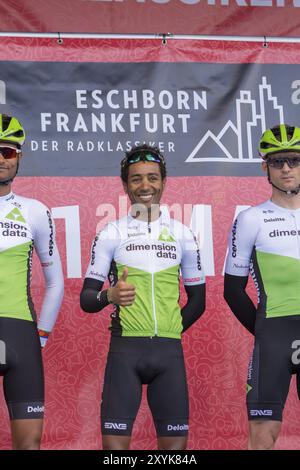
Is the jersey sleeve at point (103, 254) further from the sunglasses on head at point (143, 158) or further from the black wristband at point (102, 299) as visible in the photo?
the sunglasses on head at point (143, 158)

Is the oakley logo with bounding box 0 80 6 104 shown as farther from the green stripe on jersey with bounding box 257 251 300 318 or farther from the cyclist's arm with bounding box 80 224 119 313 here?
the green stripe on jersey with bounding box 257 251 300 318

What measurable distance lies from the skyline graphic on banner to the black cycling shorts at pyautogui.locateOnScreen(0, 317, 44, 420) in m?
1.74

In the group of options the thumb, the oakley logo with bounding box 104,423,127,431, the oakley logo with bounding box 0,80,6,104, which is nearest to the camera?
the thumb

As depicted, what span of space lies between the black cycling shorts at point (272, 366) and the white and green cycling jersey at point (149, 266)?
457mm

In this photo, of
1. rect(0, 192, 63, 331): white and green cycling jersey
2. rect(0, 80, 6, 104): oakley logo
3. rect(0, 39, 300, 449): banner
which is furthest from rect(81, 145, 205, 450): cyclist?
rect(0, 80, 6, 104): oakley logo

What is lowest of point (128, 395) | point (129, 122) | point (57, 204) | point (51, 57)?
point (128, 395)

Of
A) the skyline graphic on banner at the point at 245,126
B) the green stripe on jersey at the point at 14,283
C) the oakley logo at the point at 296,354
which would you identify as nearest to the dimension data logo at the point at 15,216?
the green stripe on jersey at the point at 14,283

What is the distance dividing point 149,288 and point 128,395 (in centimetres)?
58

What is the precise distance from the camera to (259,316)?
199 inches

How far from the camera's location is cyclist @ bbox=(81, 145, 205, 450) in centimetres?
475

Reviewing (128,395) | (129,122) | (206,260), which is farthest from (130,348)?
(129,122)

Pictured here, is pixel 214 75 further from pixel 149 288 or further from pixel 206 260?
pixel 149 288
